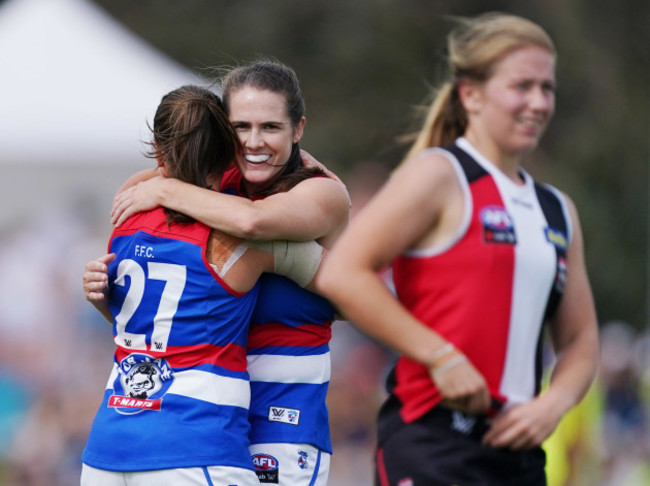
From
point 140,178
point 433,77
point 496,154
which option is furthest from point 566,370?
point 433,77

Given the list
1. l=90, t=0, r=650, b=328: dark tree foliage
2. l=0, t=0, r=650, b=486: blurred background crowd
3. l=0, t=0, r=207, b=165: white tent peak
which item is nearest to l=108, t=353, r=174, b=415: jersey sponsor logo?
l=0, t=0, r=650, b=486: blurred background crowd

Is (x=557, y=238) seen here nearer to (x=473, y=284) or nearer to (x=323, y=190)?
(x=473, y=284)

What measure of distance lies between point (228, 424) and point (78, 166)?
21.0 ft

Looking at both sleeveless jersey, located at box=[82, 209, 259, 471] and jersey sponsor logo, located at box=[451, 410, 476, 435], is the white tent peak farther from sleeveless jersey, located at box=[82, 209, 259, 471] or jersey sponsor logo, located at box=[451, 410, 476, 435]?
jersey sponsor logo, located at box=[451, 410, 476, 435]

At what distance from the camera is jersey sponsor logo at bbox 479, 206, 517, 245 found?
329cm

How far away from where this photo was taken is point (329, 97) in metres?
24.6

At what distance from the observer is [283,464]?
407 centimetres

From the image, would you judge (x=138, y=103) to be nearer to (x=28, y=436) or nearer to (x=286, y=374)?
(x=28, y=436)

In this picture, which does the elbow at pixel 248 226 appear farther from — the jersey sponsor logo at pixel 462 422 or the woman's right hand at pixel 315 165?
the jersey sponsor logo at pixel 462 422

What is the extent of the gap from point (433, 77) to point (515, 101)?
21.0 m

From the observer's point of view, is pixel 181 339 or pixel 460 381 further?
pixel 181 339

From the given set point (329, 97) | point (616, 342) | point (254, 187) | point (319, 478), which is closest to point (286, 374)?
point (319, 478)

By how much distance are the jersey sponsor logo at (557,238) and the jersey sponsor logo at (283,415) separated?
1182 millimetres

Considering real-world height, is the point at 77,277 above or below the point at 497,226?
below
